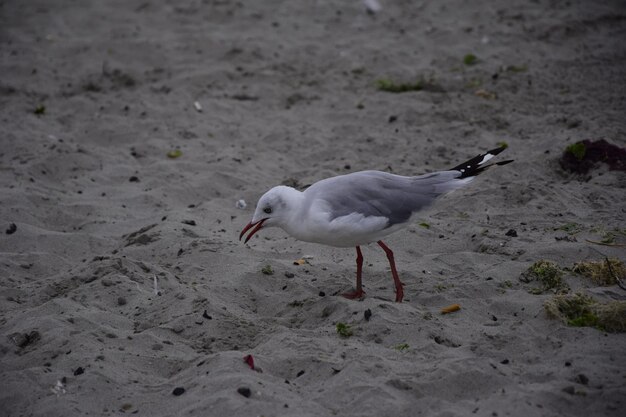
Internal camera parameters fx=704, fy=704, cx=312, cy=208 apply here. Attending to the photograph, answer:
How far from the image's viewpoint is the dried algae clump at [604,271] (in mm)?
4551

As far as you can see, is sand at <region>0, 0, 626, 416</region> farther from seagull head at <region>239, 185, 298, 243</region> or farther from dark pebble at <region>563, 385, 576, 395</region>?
seagull head at <region>239, 185, 298, 243</region>

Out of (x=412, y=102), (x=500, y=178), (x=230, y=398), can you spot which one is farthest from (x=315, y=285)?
(x=412, y=102)

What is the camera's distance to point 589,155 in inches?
245

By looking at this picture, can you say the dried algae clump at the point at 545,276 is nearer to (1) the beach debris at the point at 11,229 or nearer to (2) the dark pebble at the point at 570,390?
(2) the dark pebble at the point at 570,390

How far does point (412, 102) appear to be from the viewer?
7840 mm

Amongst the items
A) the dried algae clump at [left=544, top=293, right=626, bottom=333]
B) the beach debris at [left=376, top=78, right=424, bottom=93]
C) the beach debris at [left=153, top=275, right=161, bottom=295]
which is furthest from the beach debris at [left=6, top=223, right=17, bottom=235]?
the beach debris at [left=376, top=78, right=424, bottom=93]

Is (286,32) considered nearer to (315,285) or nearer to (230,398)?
(315,285)

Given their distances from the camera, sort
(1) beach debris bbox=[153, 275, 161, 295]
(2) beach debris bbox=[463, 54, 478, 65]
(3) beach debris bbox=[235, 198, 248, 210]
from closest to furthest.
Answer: (1) beach debris bbox=[153, 275, 161, 295] → (3) beach debris bbox=[235, 198, 248, 210] → (2) beach debris bbox=[463, 54, 478, 65]

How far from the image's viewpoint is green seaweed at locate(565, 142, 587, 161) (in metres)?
6.20

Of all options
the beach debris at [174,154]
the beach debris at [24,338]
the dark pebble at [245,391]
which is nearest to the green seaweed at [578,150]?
the beach debris at [174,154]

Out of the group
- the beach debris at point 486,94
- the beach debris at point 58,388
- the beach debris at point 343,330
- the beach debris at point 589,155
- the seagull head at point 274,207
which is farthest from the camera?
the beach debris at point 486,94

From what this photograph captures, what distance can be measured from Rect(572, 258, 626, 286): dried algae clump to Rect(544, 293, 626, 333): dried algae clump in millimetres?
364

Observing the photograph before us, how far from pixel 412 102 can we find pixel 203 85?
254cm

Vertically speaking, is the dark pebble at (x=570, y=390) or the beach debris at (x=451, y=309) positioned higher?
the dark pebble at (x=570, y=390)
